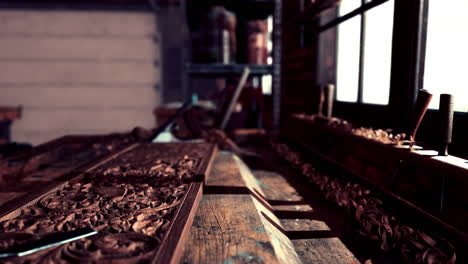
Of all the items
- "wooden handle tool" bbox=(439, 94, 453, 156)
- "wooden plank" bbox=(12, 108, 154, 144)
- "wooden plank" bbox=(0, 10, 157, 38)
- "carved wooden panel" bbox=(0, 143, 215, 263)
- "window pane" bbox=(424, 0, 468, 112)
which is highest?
"wooden plank" bbox=(0, 10, 157, 38)

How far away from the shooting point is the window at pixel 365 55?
2.22m

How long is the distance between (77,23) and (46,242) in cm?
806

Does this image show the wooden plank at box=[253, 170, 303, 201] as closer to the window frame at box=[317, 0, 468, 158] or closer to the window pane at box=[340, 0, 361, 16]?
the window frame at box=[317, 0, 468, 158]

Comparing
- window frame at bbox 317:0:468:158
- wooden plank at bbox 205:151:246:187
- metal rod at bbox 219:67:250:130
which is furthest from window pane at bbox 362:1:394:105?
metal rod at bbox 219:67:250:130


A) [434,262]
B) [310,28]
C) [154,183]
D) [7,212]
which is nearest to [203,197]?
[154,183]

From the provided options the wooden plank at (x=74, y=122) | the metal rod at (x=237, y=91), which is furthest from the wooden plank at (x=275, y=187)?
the wooden plank at (x=74, y=122)

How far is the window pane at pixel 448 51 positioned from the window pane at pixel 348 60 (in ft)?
2.80

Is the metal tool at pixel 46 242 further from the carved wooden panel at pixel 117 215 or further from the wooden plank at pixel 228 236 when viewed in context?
the wooden plank at pixel 228 236

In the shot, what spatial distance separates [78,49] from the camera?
784 cm

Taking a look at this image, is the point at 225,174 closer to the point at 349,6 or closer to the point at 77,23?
the point at 349,6

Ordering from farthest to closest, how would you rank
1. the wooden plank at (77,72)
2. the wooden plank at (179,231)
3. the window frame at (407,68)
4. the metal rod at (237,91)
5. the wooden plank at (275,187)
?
1. the wooden plank at (77,72)
2. the metal rod at (237,91)
3. the wooden plank at (275,187)
4. the window frame at (407,68)
5. the wooden plank at (179,231)

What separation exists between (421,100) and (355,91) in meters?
1.23

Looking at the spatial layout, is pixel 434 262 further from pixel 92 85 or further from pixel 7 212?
pixel 92 85

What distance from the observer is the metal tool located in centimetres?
99
